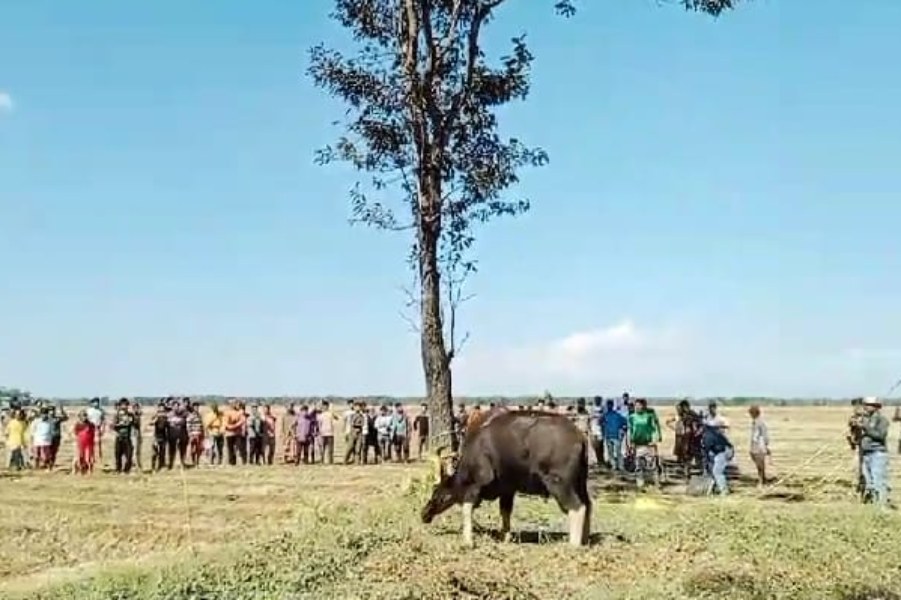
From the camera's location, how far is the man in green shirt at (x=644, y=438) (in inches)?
1071

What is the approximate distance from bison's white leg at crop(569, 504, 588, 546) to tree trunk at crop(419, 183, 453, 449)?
785 cm

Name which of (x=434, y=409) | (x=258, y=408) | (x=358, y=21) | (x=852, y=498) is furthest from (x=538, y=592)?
(x=258, y=408)

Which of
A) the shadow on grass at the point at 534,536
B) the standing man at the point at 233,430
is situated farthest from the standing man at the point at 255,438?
the shadow on grass at the point at 534,536

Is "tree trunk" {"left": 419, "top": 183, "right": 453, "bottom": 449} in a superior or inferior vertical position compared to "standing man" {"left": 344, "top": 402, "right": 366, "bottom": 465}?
superior

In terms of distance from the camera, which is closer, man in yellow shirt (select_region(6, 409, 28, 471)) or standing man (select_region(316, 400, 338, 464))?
man in yellow shirt (select_region(6, 409, 28, 471))

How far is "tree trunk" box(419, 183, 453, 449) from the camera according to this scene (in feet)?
74.0

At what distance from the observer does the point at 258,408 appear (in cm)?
3428

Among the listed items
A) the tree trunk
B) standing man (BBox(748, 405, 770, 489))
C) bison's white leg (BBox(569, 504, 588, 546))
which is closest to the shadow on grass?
bison's white leg (BBox(569, 504, 588, 546))

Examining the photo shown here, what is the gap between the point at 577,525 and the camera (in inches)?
565

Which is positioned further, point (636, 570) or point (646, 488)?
point (646, 488)

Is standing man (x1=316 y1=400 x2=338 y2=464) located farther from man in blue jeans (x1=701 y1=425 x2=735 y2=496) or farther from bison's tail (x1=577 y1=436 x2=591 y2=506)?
bison's tail (x1=577 y1=436 x2=591 y2=506)

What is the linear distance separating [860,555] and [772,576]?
2043 mm

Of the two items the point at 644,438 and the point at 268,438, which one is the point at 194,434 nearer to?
the point at 268,438

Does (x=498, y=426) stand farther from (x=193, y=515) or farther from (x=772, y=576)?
(x=193, y=515)
